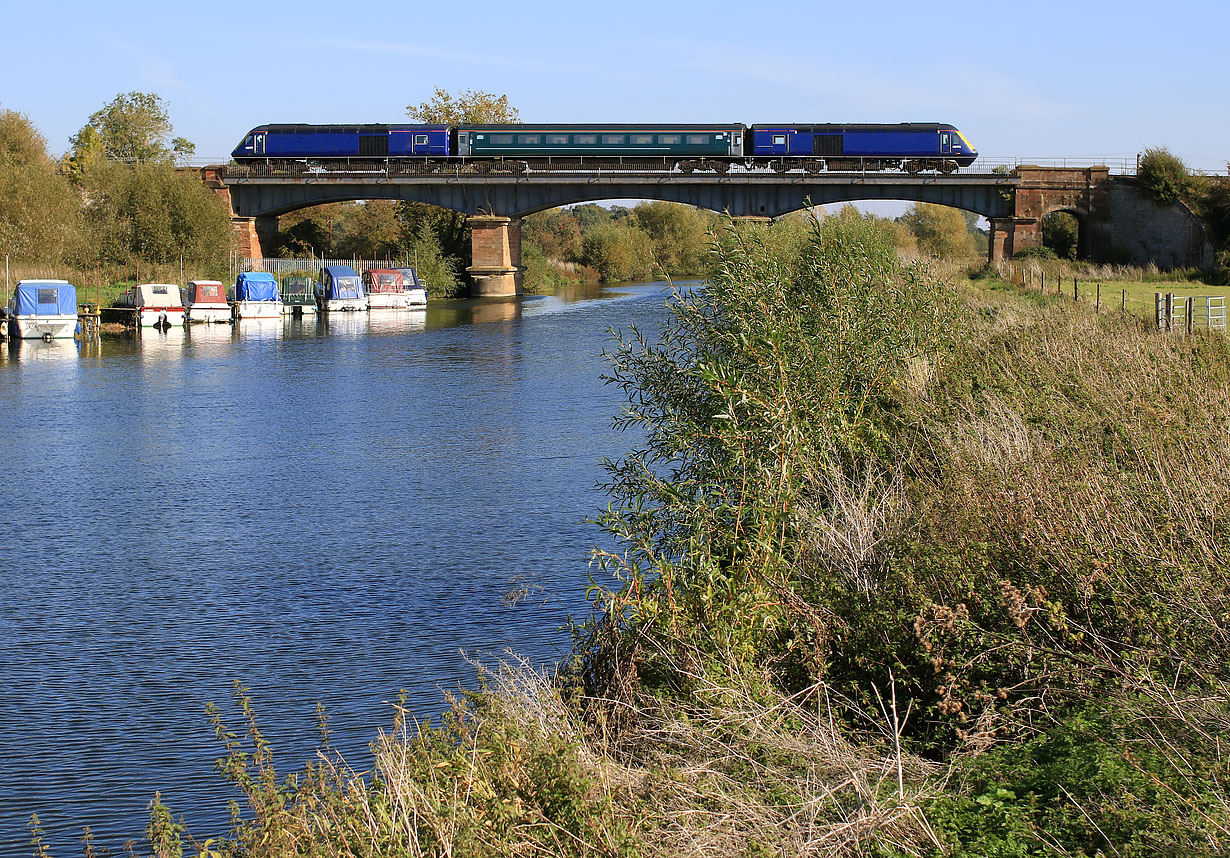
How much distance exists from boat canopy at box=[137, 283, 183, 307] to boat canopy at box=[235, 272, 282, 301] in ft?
13.9

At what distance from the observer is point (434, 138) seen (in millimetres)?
64000

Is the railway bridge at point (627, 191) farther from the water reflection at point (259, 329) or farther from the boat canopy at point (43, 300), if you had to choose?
the boat canopy at point (43, 300)

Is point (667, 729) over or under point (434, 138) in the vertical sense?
under

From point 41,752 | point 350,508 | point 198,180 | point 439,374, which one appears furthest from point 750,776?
point 198,180

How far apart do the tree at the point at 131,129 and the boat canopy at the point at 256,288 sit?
45.4 metres

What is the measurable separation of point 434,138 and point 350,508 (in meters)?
51.5

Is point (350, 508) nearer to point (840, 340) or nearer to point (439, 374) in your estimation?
point (840, 340)

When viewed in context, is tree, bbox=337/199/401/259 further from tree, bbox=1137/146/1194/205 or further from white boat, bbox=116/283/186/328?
tree, bbox=1137/146/1194/205

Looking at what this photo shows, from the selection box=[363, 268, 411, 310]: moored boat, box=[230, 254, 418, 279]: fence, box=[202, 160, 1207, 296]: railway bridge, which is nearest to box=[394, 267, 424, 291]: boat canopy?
box=[363, 268, 411, 310]: moored boat

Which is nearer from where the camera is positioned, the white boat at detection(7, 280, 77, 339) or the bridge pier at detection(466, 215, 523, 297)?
the white boat at detection(7, 280, 77, 339)

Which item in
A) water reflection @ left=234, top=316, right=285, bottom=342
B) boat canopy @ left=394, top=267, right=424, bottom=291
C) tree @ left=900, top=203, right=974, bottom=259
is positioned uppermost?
tree @ left=900, top=203, right=974, bottom=259

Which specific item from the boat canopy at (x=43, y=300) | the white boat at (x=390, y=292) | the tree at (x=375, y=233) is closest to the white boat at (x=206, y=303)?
the boat canopy at (x=43, y=300)

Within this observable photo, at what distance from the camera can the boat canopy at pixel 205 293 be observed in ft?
152

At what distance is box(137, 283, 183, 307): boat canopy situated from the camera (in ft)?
145
